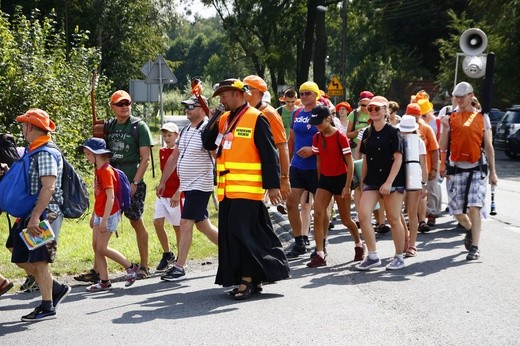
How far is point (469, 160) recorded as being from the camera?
424 inches

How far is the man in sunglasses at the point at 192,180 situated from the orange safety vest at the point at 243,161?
45.1 inches

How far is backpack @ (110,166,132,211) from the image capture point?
9234mm

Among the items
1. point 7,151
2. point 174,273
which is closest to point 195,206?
point 174,273

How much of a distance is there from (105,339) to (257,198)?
2140 millimetres

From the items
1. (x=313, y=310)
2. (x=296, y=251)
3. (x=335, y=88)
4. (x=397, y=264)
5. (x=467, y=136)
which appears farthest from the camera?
(x=335, y=88)

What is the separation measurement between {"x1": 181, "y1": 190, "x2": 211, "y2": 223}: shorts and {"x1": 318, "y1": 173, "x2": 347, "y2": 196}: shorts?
1385 millimetres

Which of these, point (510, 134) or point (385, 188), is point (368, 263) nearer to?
point (385, 188)

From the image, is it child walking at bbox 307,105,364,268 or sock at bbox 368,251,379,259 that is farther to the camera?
child walking at bbox 307,105,364,268

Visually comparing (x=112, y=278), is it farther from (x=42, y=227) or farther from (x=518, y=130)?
(x=518, y=130)

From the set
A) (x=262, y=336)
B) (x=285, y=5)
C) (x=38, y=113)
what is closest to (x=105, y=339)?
(x=262, y=336)

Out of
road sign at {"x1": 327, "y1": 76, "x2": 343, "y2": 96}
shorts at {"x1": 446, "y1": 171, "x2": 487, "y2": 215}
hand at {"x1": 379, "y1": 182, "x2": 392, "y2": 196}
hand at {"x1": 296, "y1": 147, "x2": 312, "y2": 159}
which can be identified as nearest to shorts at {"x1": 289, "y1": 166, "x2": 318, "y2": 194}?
hand at {"x1": 296, "y1": 147, "x2": 312, "y2": 159}

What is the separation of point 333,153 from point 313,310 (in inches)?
109

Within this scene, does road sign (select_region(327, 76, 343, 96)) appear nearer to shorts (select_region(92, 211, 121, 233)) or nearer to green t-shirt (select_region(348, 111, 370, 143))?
green t-shirt (select_region(348, 111, 370, 143))

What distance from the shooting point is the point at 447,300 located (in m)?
8.06
